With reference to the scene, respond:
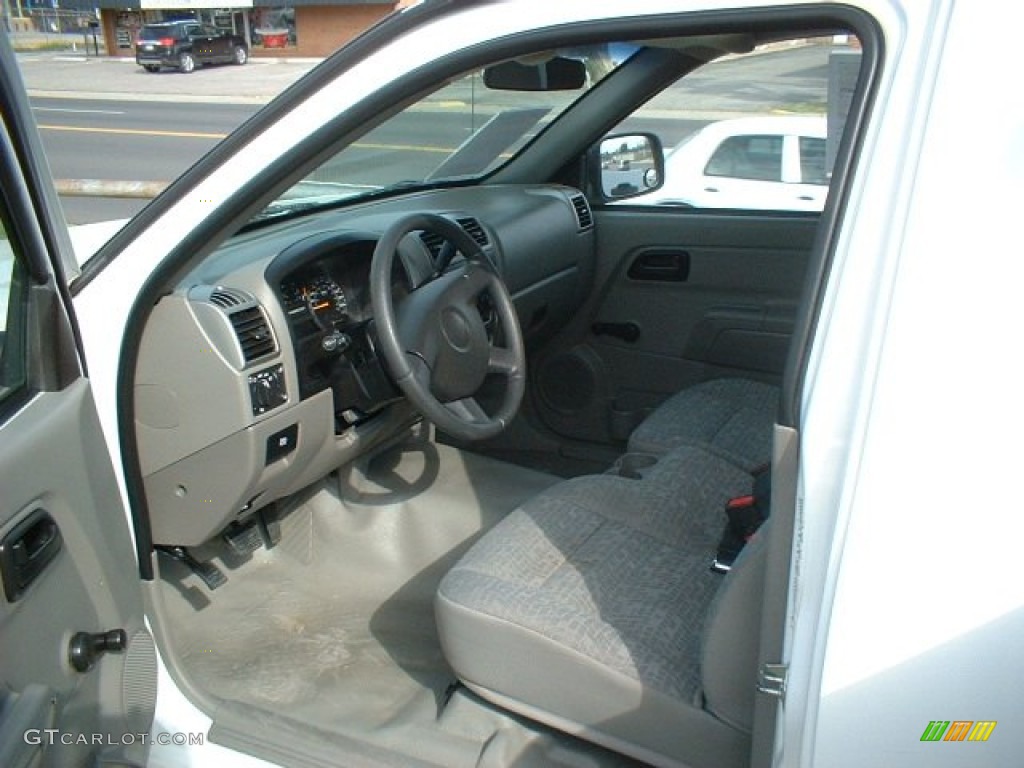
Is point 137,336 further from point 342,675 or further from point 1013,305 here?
point 1013,305

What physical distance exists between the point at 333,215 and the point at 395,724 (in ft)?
4.70

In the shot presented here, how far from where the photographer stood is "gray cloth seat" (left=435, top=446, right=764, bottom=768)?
5.39 feet

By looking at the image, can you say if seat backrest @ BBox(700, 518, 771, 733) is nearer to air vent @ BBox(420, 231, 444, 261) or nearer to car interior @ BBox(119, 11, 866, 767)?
car interior @ BBox(119, 11, 866, 767)

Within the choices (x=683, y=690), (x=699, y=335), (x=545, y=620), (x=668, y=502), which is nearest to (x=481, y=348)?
(x=668, y=502)

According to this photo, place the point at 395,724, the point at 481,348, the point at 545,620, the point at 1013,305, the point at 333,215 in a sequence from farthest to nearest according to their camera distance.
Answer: the point at 333,215 < the point at 481,348 < the point at 395,724 < the point at 545,620 < the point at 1013,305

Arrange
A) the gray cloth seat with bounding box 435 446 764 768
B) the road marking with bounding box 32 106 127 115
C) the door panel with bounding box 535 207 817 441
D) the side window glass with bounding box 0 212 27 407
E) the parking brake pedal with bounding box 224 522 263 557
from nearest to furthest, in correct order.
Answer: the side window glass with bounding box 0 212 27 407, the gray cloth seat with bounding box 435 446 764 768, the parking brake pedal with bounding box 224 522 263 557, the door panel with bounding box 535 207 817 441, the road marking with bounding box 32 106 127 115

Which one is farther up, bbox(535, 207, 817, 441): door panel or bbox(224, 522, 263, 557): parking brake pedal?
bbox(535, 207, 817, 441): door panel

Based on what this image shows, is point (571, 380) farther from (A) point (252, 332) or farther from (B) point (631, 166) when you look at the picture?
(A) point (252, 332)

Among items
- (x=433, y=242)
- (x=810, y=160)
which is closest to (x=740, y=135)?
(x=810, y=160)

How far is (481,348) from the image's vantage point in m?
2.38

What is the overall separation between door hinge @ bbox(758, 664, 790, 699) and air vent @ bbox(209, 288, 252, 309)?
1303mm

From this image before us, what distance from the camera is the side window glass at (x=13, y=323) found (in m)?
1.50

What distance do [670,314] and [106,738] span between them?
2.34 meters

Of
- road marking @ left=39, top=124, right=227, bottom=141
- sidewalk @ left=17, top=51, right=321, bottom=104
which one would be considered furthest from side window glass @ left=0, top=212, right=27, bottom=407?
sidewalk @ left=17, top=51, right=321, bottom=104
